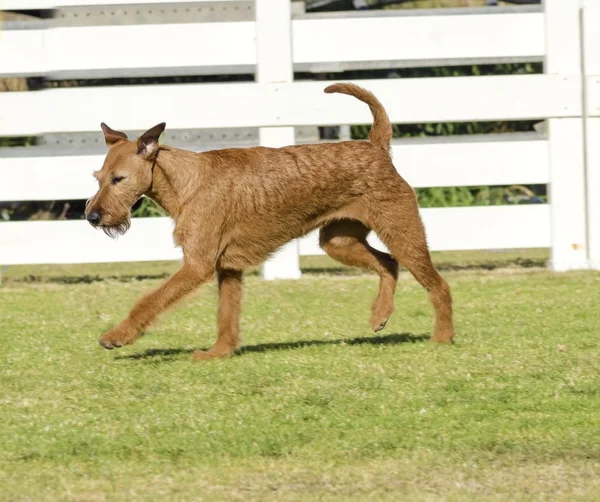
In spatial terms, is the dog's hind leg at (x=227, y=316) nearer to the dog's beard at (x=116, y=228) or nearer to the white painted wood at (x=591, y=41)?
the dog's beard at (x=116, y=228)

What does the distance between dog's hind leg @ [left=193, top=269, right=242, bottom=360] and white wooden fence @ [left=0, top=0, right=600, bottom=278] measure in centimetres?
278

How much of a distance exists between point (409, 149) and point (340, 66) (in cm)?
214

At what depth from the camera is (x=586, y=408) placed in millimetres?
5164

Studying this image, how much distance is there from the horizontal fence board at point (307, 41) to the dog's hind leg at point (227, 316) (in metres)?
3.21

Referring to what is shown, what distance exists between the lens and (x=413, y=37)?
9.41 meters

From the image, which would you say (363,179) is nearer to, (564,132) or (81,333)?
(81,333)

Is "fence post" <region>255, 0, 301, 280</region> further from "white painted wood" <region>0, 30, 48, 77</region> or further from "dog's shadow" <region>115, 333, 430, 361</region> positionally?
"dog's shadow" <region>115, 333, 430, 361</region>

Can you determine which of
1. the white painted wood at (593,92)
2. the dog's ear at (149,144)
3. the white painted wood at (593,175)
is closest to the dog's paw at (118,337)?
the dog's ear at (149,144)

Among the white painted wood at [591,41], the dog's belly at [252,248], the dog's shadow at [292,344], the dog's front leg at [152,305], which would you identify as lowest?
the dog's shadow at [292,344]

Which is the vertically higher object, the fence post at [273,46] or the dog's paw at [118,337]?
the fence post at [273,46]

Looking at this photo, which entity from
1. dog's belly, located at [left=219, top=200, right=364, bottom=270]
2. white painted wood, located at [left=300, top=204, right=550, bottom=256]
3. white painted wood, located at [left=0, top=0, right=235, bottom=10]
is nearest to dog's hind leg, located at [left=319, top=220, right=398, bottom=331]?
dog's belly, located at [left=219, top=200, right=364, bottom=270]

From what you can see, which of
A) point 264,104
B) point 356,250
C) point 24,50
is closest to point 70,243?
point 24,50

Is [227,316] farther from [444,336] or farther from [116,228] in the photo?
[444,336]

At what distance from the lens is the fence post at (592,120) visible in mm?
9328
